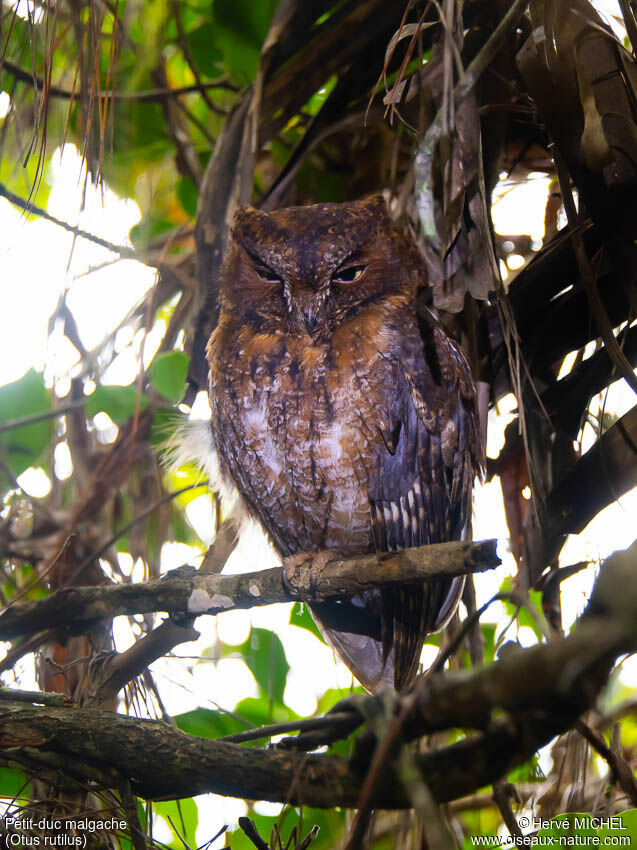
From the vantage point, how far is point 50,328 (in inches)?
83.1

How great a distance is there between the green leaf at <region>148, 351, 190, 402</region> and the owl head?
218mm

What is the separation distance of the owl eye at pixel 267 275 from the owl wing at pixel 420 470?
42cm

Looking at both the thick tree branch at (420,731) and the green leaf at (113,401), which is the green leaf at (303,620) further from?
the thick tree branch at (420,731)

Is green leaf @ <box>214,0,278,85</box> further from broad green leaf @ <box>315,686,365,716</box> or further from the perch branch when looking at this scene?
broad green leaf @ <box>315,686,365,716</box>

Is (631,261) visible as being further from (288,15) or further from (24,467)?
(24,467)

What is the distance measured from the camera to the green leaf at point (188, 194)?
2.62 metres

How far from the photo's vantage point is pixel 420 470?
1.80 meters

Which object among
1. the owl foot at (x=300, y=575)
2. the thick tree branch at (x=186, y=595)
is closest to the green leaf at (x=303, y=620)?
the owl foot at (x=300, y=575)

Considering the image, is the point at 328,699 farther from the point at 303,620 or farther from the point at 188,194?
the point at 188,194

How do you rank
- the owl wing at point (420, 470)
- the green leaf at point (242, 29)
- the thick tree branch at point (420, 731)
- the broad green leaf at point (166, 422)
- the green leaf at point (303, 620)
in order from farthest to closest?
the green leaf at point (242, 29) → the broad green leaf at point (166, 422) → the green leaf at point (303, 620) → the owl wing at point (420, 470) → the thick tree branch at point (420, 731)

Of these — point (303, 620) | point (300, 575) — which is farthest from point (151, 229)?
point (300, 575)

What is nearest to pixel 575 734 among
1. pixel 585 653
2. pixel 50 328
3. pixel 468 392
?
pixel 468 392

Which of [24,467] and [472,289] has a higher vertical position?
[24,467]

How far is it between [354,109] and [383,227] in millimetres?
617
